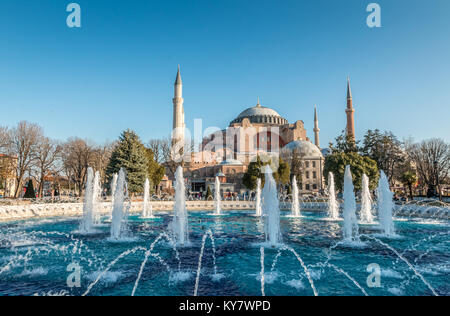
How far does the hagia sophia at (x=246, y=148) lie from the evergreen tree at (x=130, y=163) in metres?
15.6

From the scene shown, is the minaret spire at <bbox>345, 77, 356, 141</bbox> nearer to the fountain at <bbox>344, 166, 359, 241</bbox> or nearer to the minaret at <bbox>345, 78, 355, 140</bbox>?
the minaret at <bbox>345, 78, 355, 140</bbox>

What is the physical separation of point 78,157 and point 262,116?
147ft

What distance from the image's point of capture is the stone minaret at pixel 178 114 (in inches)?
1640

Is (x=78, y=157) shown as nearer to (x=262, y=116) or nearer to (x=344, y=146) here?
(x=344, y=146)

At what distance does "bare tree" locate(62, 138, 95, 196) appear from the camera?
28141mm

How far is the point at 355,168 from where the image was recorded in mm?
24750

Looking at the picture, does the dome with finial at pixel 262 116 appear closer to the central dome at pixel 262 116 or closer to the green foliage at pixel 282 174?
the central dome at pixel 262 116

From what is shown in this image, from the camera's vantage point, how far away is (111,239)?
28.5 ft

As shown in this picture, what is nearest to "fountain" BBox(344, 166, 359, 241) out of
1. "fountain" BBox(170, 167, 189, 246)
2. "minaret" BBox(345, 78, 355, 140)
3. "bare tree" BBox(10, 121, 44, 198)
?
"fountain" BBox(170, 167, 189, 246)

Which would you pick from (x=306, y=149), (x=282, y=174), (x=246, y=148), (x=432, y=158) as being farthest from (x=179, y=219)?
(x=246, y=148)

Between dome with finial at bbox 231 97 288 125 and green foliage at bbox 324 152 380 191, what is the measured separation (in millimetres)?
38658

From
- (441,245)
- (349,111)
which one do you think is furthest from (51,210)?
Answer: (349,111)
